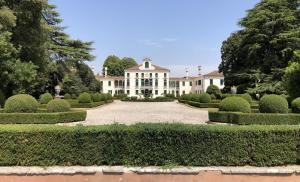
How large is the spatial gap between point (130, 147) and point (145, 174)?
594mm

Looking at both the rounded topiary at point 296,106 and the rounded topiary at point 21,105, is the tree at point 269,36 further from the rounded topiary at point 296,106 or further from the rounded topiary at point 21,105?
the rounded topiary at point 21,105

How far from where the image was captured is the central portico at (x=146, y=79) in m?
83.8

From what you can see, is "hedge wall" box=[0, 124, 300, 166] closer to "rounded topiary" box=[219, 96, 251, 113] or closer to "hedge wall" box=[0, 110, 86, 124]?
"hedge wall" box=[0, 110, 86, 124]

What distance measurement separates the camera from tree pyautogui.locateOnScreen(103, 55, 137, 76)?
9576cm

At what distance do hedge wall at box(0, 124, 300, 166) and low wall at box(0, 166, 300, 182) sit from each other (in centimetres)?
A: 32

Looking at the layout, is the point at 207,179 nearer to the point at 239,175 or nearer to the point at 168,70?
the point at 239,175

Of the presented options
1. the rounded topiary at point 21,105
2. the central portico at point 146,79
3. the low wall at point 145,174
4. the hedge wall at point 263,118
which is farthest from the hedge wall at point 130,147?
the central portico at point 146,79

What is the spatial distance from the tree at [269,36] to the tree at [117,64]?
57.6m

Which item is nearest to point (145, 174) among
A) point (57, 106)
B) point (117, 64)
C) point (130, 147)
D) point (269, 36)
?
point (130, 147)

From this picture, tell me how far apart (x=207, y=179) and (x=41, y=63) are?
83.3 feet

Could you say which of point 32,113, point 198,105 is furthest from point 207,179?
point 198,105

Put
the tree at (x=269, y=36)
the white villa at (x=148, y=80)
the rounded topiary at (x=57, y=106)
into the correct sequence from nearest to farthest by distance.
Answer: the rounded topiary at (x=57, y=106) < the tree at (x=269, y=36) < the white villa at (x=148, y=80)

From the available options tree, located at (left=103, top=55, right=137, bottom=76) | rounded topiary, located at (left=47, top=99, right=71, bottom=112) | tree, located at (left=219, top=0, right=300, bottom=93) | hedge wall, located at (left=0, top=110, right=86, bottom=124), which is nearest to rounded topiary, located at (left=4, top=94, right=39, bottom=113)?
hedge wall, located at (left=0, top=110, right=86, bottom=124)

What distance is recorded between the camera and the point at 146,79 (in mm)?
84125
